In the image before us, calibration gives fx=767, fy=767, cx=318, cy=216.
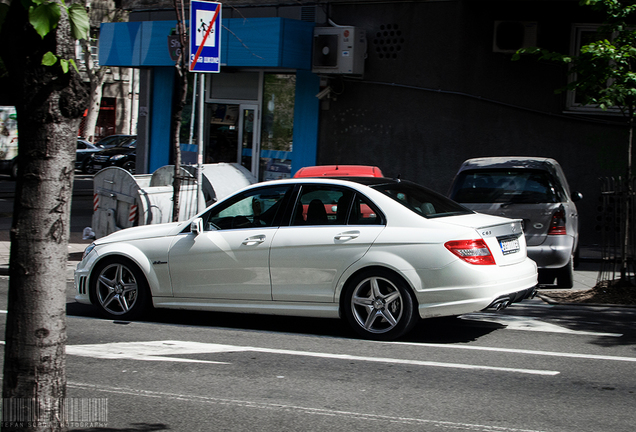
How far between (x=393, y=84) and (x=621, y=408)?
11365 mm

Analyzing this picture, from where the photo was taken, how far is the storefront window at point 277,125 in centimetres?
1712

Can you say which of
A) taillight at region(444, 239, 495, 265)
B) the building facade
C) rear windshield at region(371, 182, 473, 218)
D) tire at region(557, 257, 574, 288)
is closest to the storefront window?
the building facade

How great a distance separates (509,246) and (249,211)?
255 centimetres

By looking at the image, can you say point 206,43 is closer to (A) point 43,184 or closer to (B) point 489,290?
(B) point 489,290

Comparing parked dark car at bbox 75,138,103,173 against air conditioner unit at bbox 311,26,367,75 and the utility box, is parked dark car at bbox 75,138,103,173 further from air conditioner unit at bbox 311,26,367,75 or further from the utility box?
the utility box

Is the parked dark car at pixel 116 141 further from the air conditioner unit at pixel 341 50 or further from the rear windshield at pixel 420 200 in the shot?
the rear windshield at pixel 420 200

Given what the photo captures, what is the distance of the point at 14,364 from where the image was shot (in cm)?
351

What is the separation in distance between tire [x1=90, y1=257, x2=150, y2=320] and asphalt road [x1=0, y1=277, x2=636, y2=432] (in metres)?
0.17

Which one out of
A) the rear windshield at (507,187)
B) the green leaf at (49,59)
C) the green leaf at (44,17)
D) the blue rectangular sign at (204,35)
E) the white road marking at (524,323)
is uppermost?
the blue rectangular sign at (204,35)

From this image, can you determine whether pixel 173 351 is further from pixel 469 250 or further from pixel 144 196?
pixel 144 196

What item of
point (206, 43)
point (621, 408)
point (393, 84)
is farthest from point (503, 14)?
point (621, 408)

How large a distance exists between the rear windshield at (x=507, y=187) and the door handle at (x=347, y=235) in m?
3.23

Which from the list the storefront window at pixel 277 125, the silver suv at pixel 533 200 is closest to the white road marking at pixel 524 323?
the silver suv at pixel 533 200

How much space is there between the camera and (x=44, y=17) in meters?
3.20
